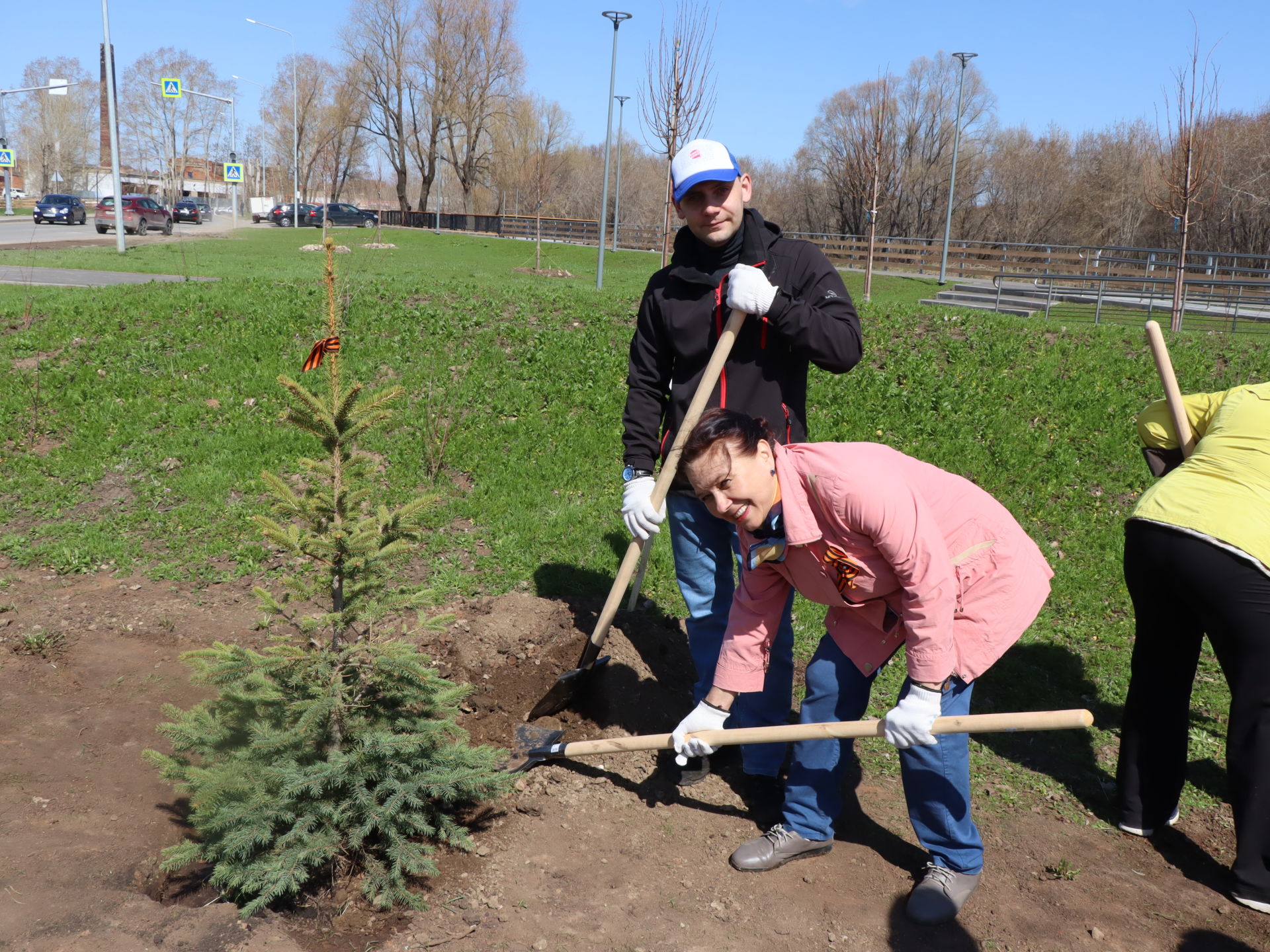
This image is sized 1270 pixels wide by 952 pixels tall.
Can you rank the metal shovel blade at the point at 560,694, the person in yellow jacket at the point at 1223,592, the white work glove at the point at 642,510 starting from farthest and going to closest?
the metal shovel blade at the point at 560,694
the white work glove at the point at 642,510
the person in yellow jacket at the point at 1223,592

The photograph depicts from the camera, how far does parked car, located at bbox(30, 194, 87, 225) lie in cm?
3503

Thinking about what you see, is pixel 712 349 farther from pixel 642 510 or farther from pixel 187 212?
pixel 187 212

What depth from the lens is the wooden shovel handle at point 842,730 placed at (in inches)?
100

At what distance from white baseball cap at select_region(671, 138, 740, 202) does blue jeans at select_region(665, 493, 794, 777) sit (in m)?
1.14

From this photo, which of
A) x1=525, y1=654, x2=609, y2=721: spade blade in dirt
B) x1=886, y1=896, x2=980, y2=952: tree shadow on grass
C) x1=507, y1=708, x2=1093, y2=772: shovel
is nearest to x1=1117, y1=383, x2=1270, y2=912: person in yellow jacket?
x1=507, y1=708, x2=1093, y2=772: shovel

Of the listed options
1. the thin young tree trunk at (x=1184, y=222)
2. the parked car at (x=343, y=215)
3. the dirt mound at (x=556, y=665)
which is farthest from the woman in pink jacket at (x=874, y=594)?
the parked car at (x=343, y=215)

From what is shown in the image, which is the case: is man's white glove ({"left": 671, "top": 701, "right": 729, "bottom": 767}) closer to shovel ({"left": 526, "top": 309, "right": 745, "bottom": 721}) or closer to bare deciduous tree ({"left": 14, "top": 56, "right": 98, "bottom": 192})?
shovel ({"left": 526, "top": 309, "right": 745, "bottom": 721})

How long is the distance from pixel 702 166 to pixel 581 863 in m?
2.42

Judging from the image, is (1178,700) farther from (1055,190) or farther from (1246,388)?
(1055,190)

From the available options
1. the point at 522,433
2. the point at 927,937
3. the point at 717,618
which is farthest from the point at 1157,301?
the point at 927,937

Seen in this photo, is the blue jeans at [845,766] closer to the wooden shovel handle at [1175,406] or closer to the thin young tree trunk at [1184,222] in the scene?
the wooden shovel handle at [1175,406]

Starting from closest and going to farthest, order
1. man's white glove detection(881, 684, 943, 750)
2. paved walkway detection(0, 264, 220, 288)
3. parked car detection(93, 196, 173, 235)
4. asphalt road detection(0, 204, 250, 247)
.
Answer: man's white glove detection(881, 684, 943, 750), paved walkway detection(0, 264, 220, 288), asphalt road detection(0, 204, 250, 247), parked car detection(93, 196, 173, 235)

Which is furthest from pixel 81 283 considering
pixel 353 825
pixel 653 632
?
pixel 353 825

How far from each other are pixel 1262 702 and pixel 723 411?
2.04 meters
